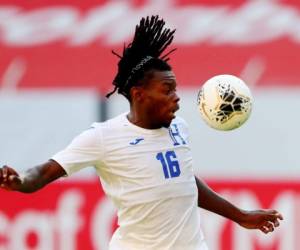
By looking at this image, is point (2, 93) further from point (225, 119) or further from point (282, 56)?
point (225, 119)

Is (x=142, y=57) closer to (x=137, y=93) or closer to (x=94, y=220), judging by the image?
(x=137, y=93)

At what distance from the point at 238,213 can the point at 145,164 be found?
74 cm

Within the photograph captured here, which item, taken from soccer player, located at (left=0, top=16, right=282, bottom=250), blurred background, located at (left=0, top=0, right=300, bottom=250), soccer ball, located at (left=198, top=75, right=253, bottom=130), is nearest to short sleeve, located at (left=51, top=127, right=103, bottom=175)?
soccer player, located at (left=0, top=16, right=282, bottom=250)

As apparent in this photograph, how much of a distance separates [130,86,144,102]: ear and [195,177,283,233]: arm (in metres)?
0.64

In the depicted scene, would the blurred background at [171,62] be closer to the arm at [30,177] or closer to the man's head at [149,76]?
the man's head at [149,76]

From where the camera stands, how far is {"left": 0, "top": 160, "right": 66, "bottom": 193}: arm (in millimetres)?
5855

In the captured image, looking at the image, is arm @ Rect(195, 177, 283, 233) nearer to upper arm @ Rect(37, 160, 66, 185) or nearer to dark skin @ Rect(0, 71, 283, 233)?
dark skin @ Rect(0, 71, 283, 233)

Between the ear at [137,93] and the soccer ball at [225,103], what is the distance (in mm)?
343

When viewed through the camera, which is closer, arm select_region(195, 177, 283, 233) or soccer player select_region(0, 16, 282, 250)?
soccer player select_region(0, 16, 282, 250)

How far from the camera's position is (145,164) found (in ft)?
21.1

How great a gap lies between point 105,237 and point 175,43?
15.3 ft

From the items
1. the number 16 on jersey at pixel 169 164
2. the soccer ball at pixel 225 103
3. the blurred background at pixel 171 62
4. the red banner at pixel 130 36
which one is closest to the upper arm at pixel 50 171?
the number 16 on jersey at pixel 169 164

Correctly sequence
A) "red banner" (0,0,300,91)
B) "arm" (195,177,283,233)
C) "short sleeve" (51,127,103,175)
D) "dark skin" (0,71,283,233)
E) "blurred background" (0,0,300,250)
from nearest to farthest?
1. "dark skin" (0,71,283,233)
2. "short sleeve" (51,127,103,175)
3. "arm" (195,177,283,233)
4. "blurred background" (0,0,300,250)
5. "red banner" (0,0,300,91)

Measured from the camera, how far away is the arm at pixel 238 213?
6.80 meters
